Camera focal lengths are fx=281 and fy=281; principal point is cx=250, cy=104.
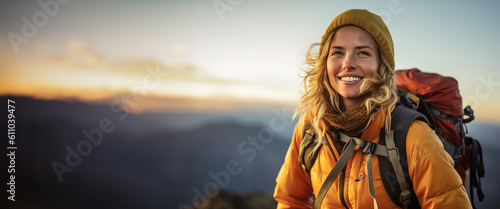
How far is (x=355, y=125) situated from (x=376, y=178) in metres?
0.40

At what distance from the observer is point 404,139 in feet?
6.25

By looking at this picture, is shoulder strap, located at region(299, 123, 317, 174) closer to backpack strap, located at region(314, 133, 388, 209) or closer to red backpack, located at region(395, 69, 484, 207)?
backpack strap, located at region(314, 133, 388, 209)

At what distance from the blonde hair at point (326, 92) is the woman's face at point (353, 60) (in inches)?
2.5

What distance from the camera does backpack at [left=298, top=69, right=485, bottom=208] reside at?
189 centimetres

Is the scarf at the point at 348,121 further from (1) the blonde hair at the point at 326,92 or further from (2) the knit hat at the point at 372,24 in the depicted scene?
(2) the knit hat at the point at 372,24

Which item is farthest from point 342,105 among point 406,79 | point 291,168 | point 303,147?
point 406,79

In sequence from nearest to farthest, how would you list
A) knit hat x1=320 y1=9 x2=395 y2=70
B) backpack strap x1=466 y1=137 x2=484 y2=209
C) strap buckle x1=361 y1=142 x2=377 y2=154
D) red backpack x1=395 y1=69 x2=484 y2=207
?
strap buckle x1=361 y1=142 x2=377 y2=154 < knit hat x1=320 y1=9 x2=395 y2=70 < red backpack x1=395 y1=69 x2=484 y2=207 < backpack strap x1=466 y1=137 x2=484 y2=209

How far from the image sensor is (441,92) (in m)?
2.79

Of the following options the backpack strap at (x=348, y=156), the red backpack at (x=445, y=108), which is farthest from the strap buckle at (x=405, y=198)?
the red backpack at (x=445, y=108)

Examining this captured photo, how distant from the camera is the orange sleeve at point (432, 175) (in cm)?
174

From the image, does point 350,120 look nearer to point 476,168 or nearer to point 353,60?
point 353,60

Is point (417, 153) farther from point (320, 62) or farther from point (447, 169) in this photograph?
point (320, 62)

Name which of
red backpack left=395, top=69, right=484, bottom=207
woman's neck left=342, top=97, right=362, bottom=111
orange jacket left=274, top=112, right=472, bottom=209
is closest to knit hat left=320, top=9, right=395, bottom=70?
woman's neck left=342, top=97, right=362, bottom=111

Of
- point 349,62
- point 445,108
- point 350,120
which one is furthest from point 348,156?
point 445,108
